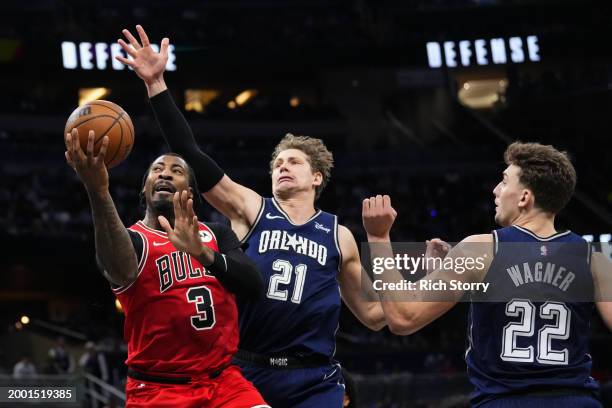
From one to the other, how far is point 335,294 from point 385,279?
1167 millimetres

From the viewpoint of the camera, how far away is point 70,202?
25.2m

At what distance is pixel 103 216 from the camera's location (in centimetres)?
457

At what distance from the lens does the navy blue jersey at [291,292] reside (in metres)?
5.48

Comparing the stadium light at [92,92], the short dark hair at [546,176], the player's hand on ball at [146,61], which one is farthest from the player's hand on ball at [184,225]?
the stadium light at [92,92]

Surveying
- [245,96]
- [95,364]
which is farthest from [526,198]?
[245,96]

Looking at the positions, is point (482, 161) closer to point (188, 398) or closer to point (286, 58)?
point (286, 58)

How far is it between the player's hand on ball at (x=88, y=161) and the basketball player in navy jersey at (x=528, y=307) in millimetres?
1288

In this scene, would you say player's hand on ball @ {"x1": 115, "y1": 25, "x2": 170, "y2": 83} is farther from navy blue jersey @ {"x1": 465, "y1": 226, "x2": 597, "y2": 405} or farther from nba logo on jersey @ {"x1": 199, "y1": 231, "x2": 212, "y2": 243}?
navy blue jersey @ {"x1": 465, "y1": 226, "x2": 597, "y2": 405}

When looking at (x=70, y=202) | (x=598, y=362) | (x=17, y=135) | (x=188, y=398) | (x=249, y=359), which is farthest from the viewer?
(x=17, y=135)

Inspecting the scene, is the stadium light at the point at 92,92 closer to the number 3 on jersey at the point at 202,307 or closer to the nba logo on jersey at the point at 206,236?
the nba logo on jersey at the point at 206,236

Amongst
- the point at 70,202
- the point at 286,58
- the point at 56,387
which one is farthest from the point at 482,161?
the point at 56,387

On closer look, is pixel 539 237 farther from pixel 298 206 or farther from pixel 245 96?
pixel 245 96

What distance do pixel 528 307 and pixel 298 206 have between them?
200 cm

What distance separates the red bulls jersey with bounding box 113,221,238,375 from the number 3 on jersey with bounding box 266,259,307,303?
1.37ft
